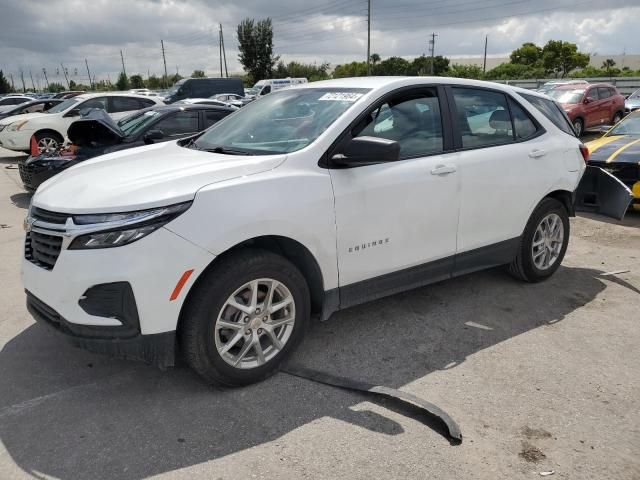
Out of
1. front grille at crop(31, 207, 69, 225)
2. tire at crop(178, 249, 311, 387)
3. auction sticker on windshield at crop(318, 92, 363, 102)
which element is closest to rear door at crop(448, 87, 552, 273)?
auction sticker on windshield at crop(318, 92, 363, 102)

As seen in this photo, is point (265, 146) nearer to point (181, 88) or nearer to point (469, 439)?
point (469, 439)

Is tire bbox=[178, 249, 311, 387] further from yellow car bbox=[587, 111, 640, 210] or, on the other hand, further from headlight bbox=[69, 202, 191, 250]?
yellow car bbox=[587, 111, 640, 210]

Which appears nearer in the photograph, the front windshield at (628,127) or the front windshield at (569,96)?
the front windshield at (628,127)

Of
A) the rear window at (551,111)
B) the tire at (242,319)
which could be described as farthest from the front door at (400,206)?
the rear window at (551,111)

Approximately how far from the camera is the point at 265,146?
3561 millimetres

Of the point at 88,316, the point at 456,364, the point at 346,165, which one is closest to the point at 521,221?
the point at 456,364

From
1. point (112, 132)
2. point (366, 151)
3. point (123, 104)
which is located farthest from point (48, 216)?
point (123, 104)

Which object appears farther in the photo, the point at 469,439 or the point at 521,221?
the point at 521,221

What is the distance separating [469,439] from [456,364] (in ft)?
2.59

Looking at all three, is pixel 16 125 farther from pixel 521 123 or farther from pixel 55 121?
pixel 521 123

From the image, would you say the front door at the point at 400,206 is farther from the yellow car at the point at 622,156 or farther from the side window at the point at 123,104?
the side window at the point at 123,104

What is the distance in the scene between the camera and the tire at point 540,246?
15.4 ft

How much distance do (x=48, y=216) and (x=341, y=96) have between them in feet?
6.52

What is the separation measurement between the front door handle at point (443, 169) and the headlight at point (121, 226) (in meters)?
1.88
